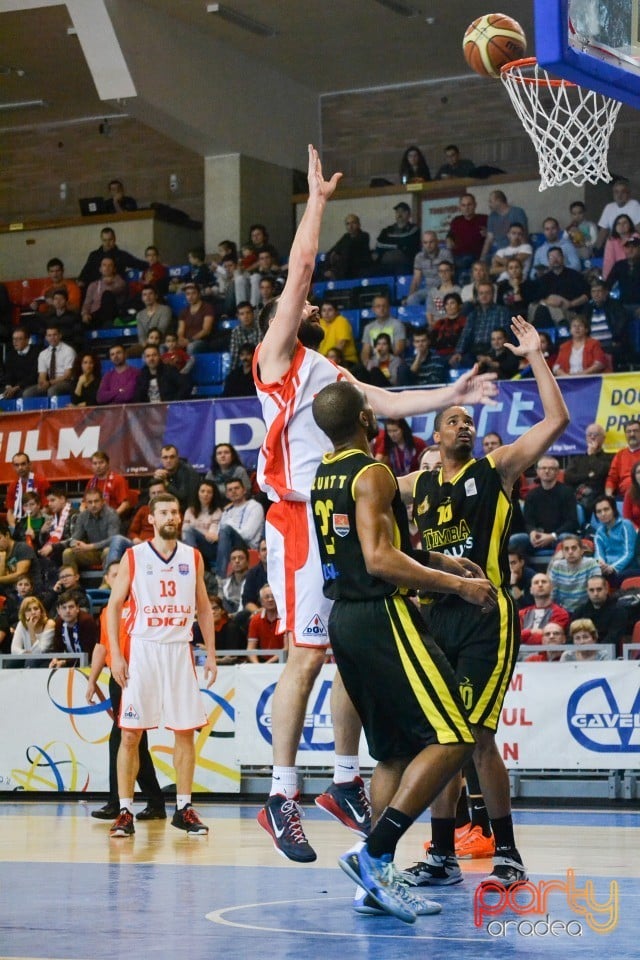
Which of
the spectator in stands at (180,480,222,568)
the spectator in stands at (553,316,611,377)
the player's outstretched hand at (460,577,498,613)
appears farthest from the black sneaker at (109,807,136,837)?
the spectator in stands at (553,316,611,377)

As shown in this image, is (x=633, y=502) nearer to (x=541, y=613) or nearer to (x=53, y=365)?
(x=541, y=613)

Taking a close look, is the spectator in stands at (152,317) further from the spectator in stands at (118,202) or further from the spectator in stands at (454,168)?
the spectator in stands at (454,168)

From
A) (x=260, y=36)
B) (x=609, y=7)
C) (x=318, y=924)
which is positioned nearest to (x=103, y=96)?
(x=260, y=36)

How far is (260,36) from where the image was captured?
22.5m

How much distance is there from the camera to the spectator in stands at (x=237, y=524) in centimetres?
1570

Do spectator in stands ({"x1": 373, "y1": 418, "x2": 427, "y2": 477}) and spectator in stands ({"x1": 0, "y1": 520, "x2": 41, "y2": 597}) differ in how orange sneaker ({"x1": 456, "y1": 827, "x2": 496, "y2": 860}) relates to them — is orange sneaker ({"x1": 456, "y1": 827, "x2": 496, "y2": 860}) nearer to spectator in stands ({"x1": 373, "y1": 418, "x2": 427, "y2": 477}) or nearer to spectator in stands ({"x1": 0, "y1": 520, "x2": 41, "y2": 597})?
spectator in stands ({"x1": 373, "y1": 418, "x2": 427, "y2": 477})

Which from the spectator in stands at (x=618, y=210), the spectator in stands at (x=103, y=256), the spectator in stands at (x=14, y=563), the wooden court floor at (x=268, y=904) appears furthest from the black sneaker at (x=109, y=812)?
the spectator in stands at (x=103, y=256)

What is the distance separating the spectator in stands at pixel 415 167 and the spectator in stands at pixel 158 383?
590cm

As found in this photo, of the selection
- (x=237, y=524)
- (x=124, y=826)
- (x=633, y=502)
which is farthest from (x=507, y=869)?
(x=237, y=524)

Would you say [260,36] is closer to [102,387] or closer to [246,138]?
[246,138]

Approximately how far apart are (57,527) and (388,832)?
12.5 m

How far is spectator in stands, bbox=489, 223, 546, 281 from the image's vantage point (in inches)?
748

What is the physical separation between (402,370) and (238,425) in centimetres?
209

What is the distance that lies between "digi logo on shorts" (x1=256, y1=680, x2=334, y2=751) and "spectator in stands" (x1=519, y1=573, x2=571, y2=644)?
6.02 feet
